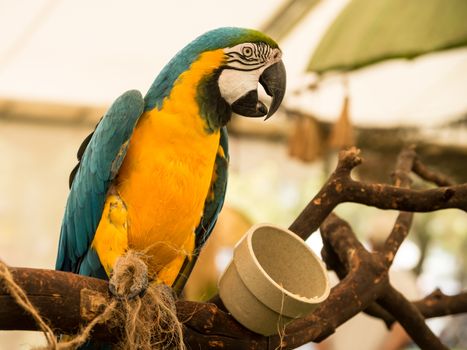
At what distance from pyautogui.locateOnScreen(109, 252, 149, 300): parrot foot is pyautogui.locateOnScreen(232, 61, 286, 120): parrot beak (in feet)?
1.06

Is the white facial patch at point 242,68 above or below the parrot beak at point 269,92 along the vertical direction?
above

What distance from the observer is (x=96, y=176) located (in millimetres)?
1201

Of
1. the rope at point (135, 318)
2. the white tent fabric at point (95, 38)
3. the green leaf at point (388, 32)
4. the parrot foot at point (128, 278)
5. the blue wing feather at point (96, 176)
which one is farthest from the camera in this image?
the white tent fabric at point (95, 38)

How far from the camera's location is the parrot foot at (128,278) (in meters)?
0.98

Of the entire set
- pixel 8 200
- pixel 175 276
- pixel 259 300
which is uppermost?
pixel 259 300

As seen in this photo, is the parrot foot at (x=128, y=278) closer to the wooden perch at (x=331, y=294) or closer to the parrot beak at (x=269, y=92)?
the wooden perch at (x=331, y=294)

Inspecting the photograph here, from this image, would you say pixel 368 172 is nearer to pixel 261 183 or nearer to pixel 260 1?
pixel 260 1

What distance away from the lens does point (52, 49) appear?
10.4 feet

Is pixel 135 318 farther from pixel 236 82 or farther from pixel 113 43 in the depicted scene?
pixel 113 43

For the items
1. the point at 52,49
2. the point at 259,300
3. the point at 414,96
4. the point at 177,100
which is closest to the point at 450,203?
the point at 259,300

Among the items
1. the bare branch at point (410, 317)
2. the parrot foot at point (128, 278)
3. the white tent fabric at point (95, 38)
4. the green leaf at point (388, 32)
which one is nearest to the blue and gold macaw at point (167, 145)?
the parrot foot at point (128, 278)

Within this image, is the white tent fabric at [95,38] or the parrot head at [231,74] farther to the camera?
the white tent fabric at [95,38]

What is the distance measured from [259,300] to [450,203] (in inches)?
14.8

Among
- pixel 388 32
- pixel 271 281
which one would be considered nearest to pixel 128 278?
pixel 271 281
